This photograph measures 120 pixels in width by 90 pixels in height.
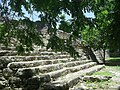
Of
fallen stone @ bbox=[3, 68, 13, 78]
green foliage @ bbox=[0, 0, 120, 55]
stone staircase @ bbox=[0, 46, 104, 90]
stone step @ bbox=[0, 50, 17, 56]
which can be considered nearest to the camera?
green foliage @ bbox=[0, 0, 120, 55]

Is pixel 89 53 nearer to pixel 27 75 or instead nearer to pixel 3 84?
pixel 27 75

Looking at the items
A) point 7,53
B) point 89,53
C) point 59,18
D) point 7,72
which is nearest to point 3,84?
point 7,72

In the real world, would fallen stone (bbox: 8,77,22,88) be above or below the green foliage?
below

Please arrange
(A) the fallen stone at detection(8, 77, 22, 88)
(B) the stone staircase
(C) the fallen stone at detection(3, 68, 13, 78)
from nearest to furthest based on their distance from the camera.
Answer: (B) the stone staircase
(A) the fallen stone at detection(8, 77, 22, 88)
(C) the fallen stone at detection(3, 68, 13, 78)

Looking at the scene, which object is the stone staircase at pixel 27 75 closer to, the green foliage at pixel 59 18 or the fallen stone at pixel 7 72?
the fallen stone at pixel 7 72

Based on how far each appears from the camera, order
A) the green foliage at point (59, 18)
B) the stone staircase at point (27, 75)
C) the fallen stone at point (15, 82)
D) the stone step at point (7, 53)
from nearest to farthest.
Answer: the green foliage at point (59, 18) → the stone staircase at point (27, 75) → the fallen stone at point (15, 82) → the stone step at point (7, 53)

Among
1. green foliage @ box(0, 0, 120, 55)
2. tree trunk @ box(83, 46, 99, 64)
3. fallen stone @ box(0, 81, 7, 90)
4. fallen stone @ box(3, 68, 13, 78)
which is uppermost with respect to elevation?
green foliage @ box(0, 0, 120, 55)

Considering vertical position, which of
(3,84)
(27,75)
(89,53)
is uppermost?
(89,53)

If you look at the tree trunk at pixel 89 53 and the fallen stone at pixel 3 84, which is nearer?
the fallen stone at pixel 3 84

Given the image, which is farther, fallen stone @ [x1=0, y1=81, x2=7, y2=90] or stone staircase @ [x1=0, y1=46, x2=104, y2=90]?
fallen stone @ [x1=0, y1=81, x2=7, y2=90]

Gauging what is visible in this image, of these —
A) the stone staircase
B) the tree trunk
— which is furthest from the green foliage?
the tree trunk

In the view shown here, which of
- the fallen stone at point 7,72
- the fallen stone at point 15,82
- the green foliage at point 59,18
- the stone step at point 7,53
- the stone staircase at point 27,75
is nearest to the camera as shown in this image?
the green foliage at point 59,18

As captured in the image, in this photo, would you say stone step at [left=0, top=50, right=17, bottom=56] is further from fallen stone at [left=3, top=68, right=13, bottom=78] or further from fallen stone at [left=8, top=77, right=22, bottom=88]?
fallen stone at [left=8, top=77, right=22, bottom=88]

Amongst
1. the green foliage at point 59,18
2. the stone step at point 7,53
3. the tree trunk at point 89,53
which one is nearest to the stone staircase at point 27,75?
the stone step at point 7,53
